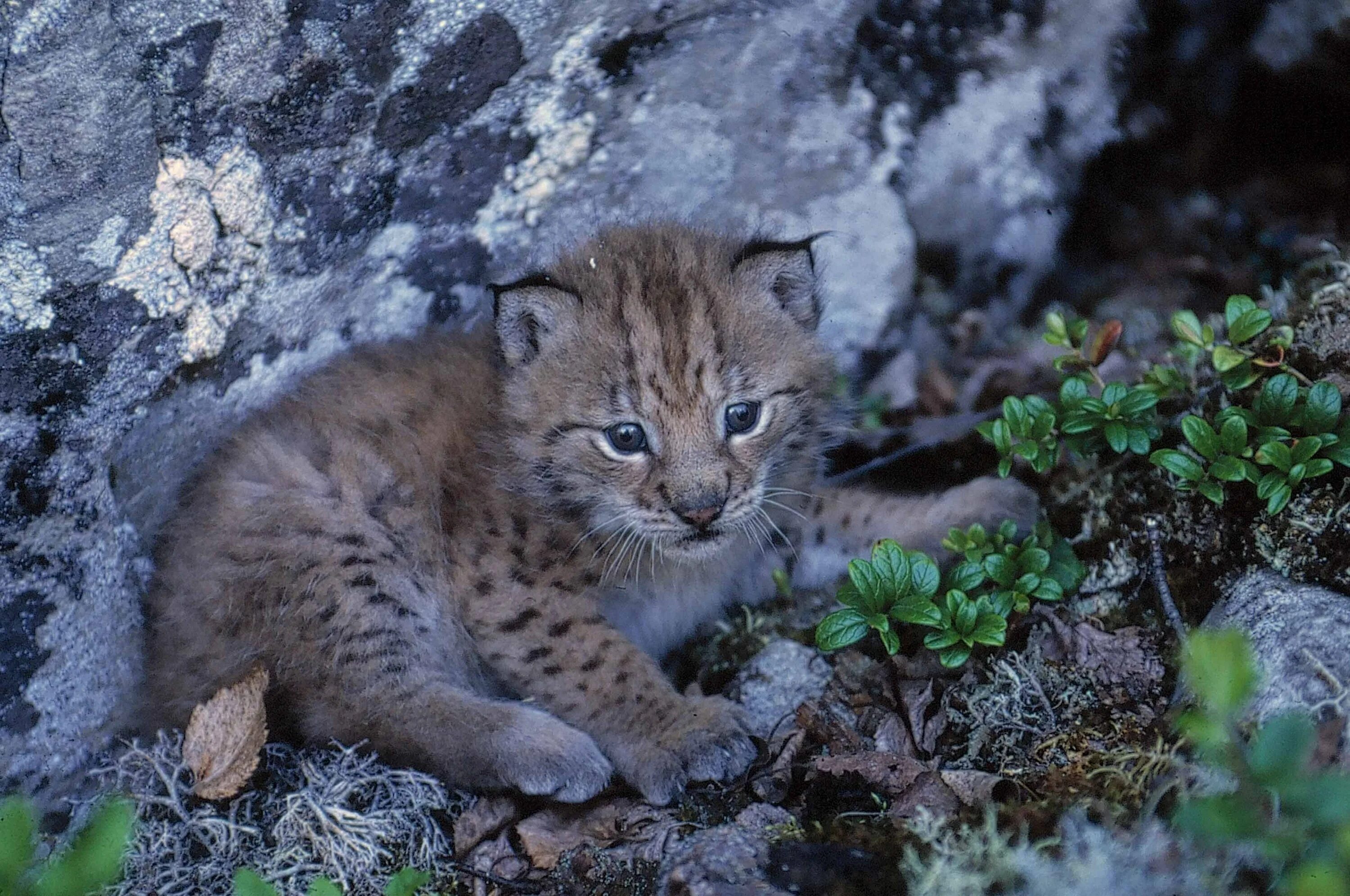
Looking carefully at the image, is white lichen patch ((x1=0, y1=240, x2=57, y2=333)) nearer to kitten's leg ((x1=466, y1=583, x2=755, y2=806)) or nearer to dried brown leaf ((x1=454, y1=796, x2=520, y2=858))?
kitten's leg ((x1=466, y1=583, x2=755, y2=806))

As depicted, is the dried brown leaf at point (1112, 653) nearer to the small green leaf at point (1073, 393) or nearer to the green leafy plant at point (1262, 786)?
the small green leaf at point (1073, 393)

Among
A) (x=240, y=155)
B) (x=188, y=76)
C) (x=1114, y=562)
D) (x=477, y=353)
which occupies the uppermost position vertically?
(x=188, y=76)

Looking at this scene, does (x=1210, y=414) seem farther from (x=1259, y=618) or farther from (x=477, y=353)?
(x=477, y=353)

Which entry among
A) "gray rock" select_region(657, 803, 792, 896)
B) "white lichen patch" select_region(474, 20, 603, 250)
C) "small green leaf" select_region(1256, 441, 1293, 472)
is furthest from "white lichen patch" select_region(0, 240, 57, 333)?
"small green leaf" select_region(1256, 441, 1293, 472)

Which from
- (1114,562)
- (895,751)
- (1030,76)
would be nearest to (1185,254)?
(1030,76)

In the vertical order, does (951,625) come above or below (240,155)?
below

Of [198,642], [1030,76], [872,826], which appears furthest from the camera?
[1030,76]

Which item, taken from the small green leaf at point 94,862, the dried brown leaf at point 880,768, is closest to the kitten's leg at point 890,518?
the dried brown leaf at point 880,768
